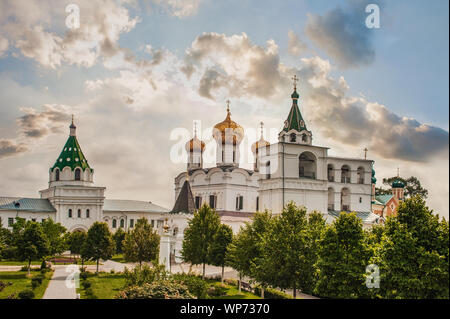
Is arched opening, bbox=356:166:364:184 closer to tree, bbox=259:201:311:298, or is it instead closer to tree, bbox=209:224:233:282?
tree, bbox=209:224:233:282

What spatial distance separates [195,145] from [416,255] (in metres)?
46.6

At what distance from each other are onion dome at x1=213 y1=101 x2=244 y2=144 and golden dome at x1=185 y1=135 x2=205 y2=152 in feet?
11.3

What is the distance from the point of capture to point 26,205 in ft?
202

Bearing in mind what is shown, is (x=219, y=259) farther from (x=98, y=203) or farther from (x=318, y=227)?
(x=98, y=203)

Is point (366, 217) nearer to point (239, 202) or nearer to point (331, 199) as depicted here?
point (331, 199)

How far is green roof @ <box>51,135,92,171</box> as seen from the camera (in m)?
62.8

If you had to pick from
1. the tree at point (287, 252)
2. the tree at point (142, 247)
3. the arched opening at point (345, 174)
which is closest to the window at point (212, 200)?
the arched opening at point (345, 174)

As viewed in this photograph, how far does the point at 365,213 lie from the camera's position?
49.0 m

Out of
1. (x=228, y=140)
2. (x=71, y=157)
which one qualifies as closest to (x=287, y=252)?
(x=228, y=140)

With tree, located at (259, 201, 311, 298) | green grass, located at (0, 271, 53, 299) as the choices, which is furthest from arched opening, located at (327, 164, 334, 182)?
green grass, located at (0, 271, 53, 299)

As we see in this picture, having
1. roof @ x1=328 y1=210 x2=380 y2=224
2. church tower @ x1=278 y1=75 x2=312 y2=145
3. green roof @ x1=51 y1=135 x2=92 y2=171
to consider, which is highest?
church tower @ x1=278 y1=75 x2=312 y2=145

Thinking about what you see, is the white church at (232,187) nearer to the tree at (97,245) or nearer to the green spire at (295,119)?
the green spire at (295,119)
